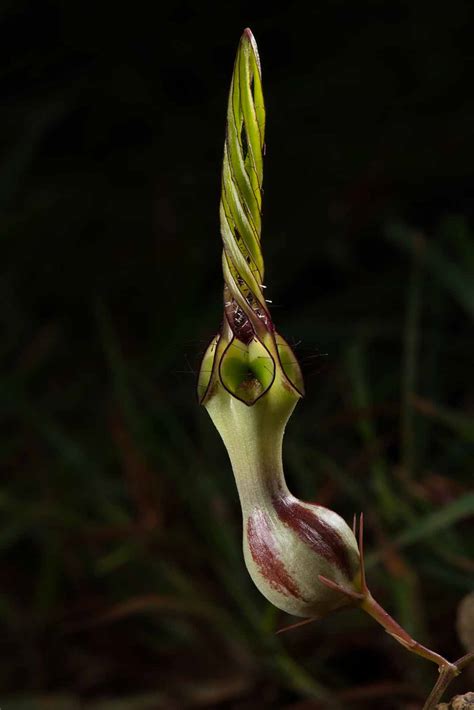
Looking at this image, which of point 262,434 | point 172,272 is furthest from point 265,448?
point 172,272

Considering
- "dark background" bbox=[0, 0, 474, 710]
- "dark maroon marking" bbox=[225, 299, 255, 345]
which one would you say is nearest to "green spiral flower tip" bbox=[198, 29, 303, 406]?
"dark maroon marking" bbox=[225, 299, 255, 345]

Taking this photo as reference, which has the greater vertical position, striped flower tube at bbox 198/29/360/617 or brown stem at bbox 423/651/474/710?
striped flower tube at bbox 198/29/360/617

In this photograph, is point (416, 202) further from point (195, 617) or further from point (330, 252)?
point (195, 617)

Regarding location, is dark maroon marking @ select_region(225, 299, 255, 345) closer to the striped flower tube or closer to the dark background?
the striped flower tube

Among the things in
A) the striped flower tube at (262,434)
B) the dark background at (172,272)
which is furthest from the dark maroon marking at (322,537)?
the dark background at (172,272)

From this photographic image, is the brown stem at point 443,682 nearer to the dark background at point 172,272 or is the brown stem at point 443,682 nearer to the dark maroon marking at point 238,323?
the dark maroon marking at point 238,323

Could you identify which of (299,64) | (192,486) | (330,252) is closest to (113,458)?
(192,486)

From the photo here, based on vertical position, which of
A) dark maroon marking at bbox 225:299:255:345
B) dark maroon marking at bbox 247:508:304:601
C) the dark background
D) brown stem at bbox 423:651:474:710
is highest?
dark maroon marking at bbox 225:299:255:345

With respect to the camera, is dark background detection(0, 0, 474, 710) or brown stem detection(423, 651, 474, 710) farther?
dark background detection(0, 0, 474, 710)

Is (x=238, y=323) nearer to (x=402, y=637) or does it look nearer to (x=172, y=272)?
(x=402, y=637)
